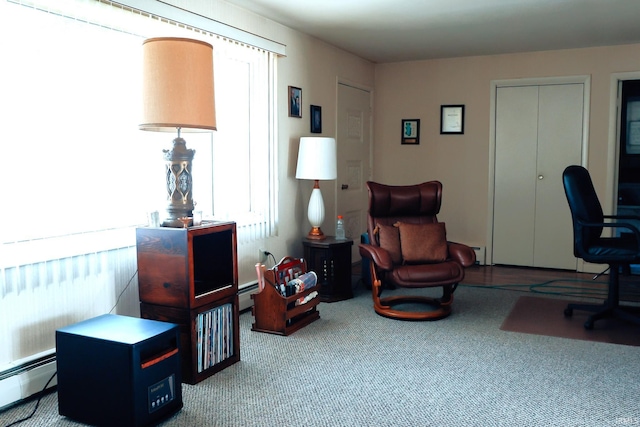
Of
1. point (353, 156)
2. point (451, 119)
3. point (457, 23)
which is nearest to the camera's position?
point (457, 23)

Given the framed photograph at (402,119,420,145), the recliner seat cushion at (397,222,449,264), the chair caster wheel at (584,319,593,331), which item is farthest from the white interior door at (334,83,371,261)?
the chair caster wheel at (584,319,593,331)

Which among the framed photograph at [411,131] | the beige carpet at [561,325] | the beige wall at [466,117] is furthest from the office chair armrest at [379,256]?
the framed photograph at [411,131]

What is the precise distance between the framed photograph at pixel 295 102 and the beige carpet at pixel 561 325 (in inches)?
91.3

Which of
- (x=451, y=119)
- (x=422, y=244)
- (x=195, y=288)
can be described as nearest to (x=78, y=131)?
(x=195, y=288)

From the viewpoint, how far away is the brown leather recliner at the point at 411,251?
374 cm

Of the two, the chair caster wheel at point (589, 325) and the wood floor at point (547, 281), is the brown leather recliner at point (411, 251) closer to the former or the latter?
the chair caster wheel at point (589, 325)

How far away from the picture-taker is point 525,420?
2342 mm

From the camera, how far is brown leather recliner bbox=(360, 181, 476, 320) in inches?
147

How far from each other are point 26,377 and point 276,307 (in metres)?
1.44

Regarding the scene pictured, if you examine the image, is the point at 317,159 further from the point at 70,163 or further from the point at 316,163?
the point at 70,163

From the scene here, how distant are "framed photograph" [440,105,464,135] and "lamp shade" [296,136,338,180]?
2.06 metres

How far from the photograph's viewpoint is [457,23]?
4.45m

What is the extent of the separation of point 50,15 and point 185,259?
1328mm

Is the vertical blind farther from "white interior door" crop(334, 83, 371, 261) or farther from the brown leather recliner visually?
"white interior door" crop(334, 83, 371, 261)
